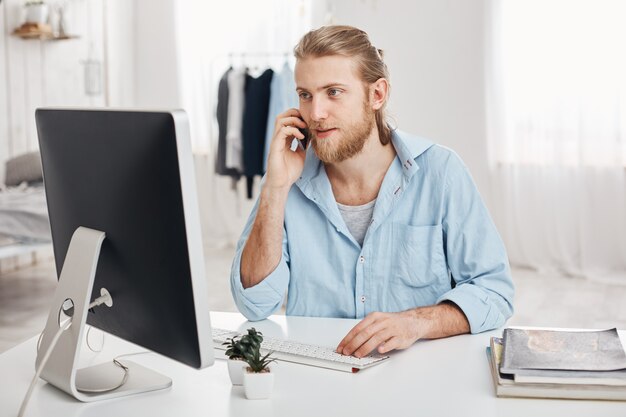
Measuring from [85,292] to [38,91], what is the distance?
191 inches

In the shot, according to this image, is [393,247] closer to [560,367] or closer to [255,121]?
[560,367]

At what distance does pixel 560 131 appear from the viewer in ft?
18.0

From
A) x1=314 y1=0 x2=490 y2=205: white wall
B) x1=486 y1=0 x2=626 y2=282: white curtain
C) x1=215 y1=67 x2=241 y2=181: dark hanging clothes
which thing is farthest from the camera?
x1=215 y1=67 x2=241 y2=181: dark hanging clothes

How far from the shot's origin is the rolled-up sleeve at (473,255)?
5.75 feet

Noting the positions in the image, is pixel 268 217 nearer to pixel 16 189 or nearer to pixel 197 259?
pixel 197 259

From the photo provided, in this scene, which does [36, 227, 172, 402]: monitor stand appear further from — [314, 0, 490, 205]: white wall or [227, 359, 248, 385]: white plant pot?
[314, 0, 490, 205]: white wall

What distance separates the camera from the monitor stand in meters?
1.37

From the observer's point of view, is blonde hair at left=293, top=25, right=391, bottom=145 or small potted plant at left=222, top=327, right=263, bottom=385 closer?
small potted plant at left=222, top=327, right=263, bottom=385

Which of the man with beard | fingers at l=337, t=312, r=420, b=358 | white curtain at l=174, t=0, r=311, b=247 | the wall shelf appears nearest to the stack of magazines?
fingers at l=337, t=312, r=420, b=358

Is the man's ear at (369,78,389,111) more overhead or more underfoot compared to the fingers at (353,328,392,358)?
more overhead

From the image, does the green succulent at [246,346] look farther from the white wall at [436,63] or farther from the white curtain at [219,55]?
→ the white curtain at [219,55]

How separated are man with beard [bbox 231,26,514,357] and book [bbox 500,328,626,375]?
0.92 feet

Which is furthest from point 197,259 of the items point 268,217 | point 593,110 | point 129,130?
point 593,110

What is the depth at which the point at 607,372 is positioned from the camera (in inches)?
53.1
